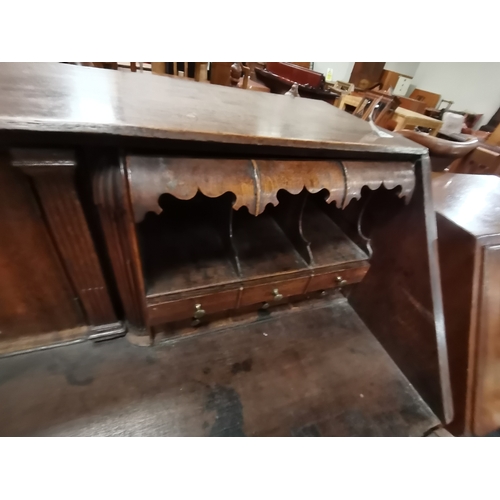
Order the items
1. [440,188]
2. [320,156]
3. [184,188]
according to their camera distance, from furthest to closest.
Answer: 1. [440,188]
2. [320,156]
3. [184,188]

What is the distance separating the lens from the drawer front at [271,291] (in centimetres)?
79

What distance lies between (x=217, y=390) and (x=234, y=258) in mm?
370

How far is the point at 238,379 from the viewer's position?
0.77 m

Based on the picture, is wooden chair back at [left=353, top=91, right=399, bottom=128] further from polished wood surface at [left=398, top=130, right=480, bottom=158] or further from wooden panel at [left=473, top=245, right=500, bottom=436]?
wooden panel at [left=473, top=245, right=500, bottom=436]

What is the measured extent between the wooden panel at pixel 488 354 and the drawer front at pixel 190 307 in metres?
0.67

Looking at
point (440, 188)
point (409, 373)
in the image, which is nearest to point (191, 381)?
point (409, 373)

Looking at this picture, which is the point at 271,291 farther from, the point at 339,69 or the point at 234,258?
the point at 339,69

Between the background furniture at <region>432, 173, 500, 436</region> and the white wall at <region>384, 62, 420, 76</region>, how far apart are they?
197 inches

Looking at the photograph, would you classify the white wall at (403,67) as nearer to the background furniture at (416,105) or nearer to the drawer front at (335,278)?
the background furniture at (416,105)

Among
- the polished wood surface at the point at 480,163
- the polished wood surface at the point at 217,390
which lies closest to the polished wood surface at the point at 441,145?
the polished wood surface at the point at 480,163

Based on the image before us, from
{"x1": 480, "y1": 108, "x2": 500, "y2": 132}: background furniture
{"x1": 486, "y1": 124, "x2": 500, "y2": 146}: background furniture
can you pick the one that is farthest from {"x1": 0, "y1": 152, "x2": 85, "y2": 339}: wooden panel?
{"x1": 480, "y1": 108, "x2": 500, "y2": 132}: background furniture

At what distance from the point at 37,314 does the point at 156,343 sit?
314 mm

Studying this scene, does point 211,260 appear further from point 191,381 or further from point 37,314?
point 37,314

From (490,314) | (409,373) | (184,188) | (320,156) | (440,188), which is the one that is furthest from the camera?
(440,188)
